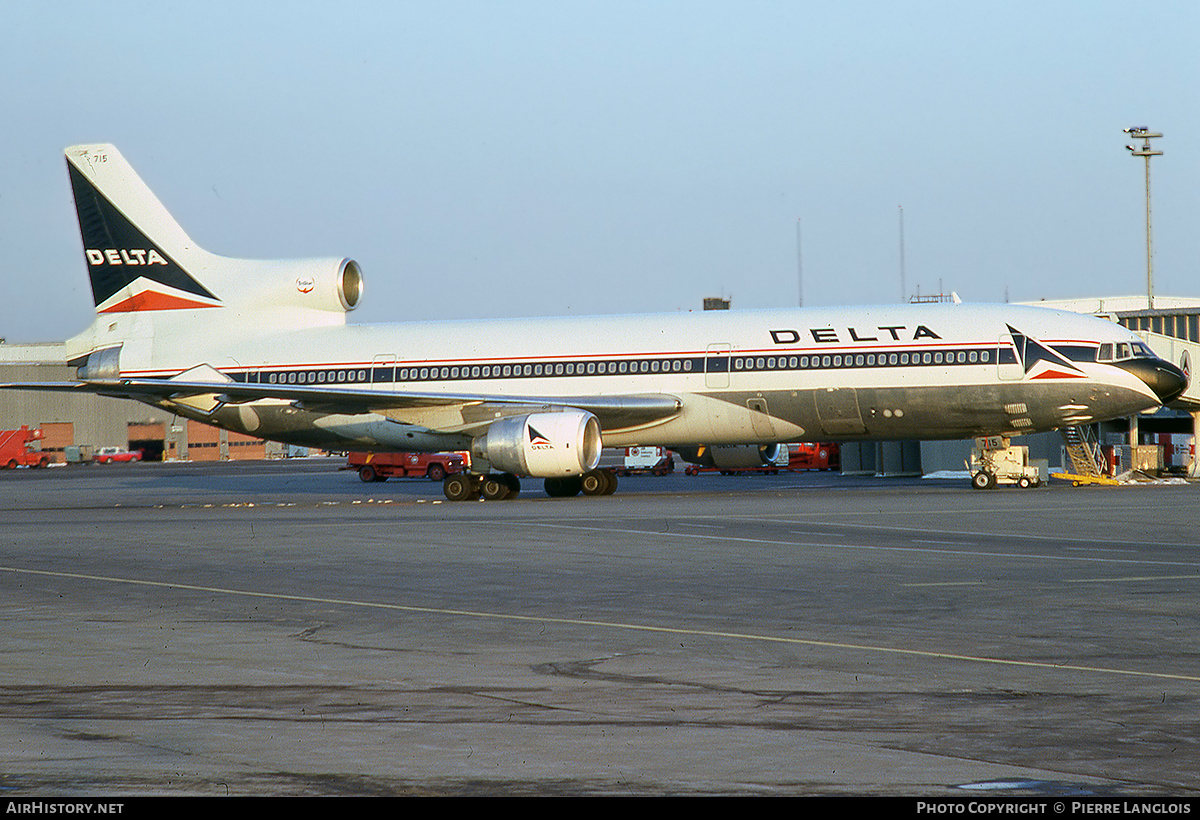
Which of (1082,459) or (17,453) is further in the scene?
(17,453)

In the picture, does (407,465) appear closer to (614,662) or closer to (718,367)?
(718,367)

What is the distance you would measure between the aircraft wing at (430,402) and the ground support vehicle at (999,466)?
819cm

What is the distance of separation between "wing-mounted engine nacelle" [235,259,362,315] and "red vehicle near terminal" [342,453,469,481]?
1559cm

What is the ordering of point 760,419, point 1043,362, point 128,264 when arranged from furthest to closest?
point 128,264 → point 760,419 → point 1043,362

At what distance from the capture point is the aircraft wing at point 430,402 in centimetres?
3178

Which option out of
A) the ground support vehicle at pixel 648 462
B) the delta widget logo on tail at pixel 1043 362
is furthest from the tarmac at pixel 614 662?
the ground support vehicle at pixel 648 462

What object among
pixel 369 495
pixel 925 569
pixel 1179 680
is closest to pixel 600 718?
pixel 1179 680

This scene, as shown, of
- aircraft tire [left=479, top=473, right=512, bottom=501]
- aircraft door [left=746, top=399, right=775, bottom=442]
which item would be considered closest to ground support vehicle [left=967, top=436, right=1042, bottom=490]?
aircraft door [left=746, top=399, right=775, bottom=442]

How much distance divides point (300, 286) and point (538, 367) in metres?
8.35

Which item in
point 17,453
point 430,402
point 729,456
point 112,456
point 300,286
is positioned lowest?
point 729,456

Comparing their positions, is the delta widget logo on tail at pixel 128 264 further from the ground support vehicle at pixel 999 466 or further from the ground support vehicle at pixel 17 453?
the ground support vehicle at pixel 17 453

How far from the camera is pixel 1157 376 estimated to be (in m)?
30.0

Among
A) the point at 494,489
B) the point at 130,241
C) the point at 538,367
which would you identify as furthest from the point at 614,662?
the point at 130,241

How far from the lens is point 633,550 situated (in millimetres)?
18797
